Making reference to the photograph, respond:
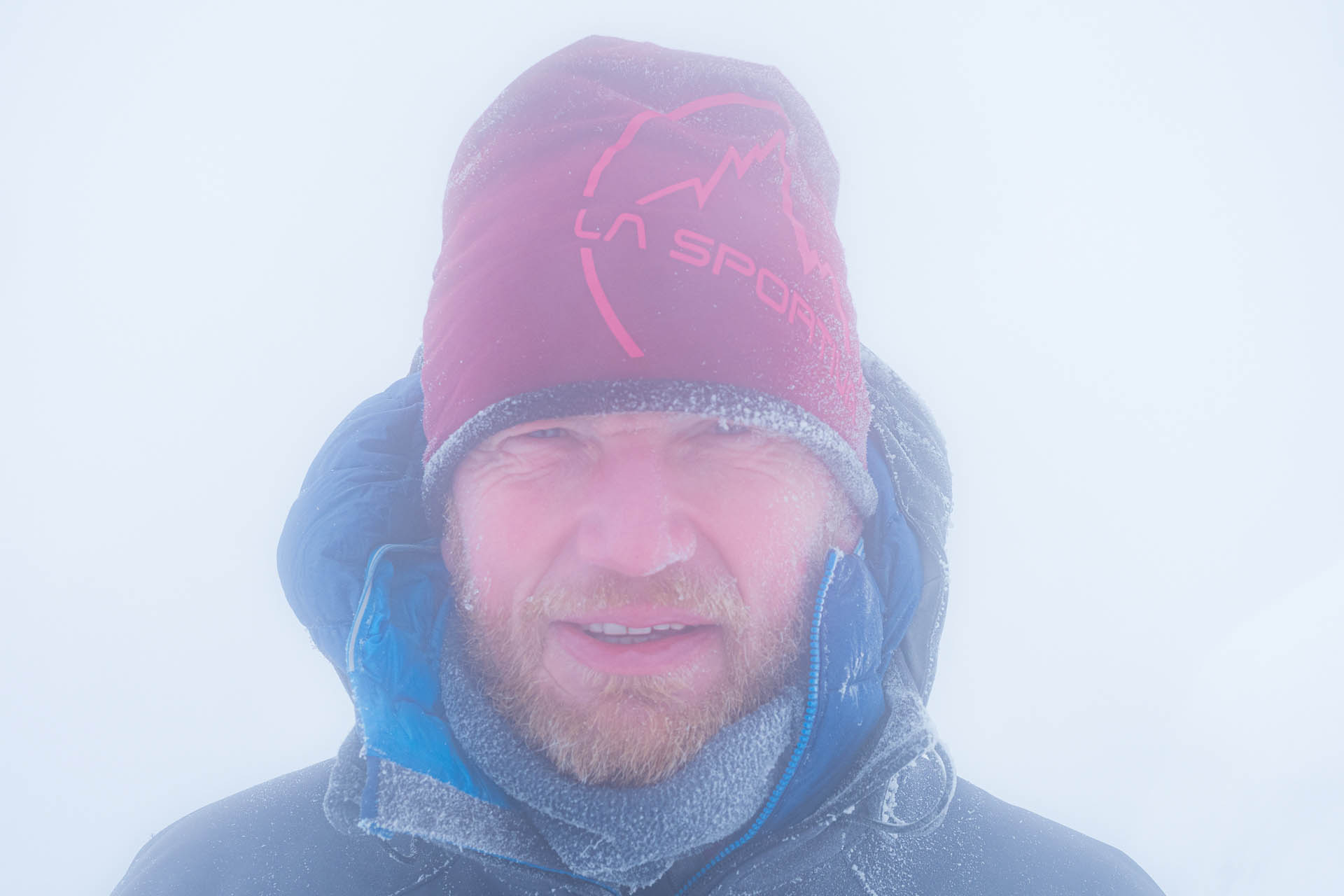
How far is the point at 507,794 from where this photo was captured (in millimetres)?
1103

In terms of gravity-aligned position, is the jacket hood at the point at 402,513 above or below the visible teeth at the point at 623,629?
above

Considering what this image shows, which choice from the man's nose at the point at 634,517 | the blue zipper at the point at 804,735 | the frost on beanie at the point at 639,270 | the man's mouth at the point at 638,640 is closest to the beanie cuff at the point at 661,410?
the frost on beanie at the point at 639,270

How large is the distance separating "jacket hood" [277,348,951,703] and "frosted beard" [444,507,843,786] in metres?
0.29

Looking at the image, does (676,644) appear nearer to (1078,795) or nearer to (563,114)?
(563,114)

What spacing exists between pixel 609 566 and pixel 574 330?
0.45 meters

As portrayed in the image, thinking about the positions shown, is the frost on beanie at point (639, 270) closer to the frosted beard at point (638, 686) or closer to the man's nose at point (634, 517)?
the man's nose at point (634, 517)

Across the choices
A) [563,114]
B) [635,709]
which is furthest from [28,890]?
[563,114]

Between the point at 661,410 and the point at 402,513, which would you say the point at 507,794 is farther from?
the point at 661,410

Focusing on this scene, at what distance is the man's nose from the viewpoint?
1118mm

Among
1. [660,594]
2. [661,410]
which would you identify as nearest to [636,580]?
[660,594]

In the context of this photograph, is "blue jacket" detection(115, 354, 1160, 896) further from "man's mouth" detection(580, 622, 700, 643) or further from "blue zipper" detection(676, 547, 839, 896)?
"man's mouth" detection(580, 622, 700, 643)

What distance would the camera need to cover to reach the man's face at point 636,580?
3.67ft

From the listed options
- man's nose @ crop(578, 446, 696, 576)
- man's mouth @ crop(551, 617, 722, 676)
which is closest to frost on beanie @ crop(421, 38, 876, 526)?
man's nose @ crop(578, 446, 696, 576)

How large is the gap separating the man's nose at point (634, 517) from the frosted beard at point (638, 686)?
4cm
